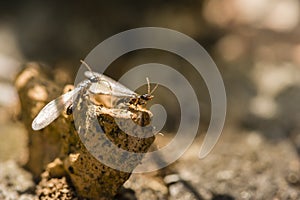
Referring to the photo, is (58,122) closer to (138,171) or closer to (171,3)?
(138,171)

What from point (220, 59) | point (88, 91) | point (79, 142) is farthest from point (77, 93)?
point (220, 59)

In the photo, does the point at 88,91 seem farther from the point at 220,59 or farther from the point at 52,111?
the point at 220,59

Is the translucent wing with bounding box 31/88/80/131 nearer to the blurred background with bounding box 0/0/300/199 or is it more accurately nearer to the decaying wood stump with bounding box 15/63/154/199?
the decaying wood stump with bounding box 15/63/154/199

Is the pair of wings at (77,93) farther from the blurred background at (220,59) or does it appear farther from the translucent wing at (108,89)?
the blurred background at (220,59)

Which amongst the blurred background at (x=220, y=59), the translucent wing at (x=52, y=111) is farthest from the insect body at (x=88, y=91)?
the blurred background at (x=220, y=59)

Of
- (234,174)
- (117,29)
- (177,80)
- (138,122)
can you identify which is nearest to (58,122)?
(138,122)

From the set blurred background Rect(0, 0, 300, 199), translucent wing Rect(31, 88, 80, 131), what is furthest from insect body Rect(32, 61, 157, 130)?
blurred background Rect(0, 0, 300, 199)

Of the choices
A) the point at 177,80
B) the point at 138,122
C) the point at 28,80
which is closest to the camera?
the point at 138,122
